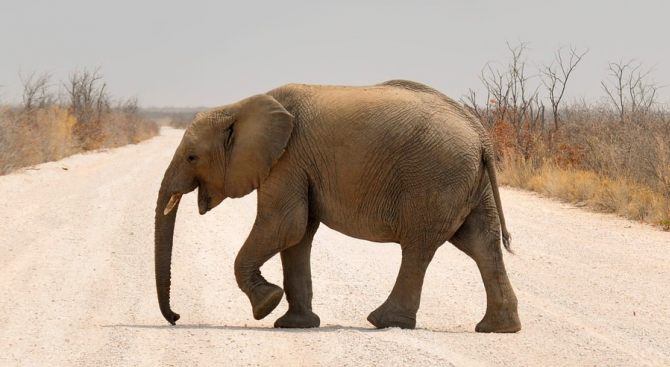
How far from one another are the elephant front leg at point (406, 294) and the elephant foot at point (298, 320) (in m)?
0.67

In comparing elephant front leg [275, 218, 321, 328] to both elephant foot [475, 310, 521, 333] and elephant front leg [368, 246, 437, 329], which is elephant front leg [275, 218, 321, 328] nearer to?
elephant front leg [368, 246, 437, 329]

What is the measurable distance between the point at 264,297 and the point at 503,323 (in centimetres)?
210

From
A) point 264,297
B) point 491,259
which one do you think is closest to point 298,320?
point 264,297

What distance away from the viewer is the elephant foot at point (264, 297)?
25.2 feet

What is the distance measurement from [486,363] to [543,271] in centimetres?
490

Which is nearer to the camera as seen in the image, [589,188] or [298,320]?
[298,320]

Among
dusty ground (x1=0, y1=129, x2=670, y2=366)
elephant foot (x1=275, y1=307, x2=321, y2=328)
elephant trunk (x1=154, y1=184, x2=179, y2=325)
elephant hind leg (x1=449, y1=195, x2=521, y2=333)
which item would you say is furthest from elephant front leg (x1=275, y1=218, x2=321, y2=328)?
elephant hind leg (x1=449, y1=195, x2=521, y2=333)

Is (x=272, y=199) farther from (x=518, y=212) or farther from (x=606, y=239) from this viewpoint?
(x=518, y=212)

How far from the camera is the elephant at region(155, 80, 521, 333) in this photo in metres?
7.48

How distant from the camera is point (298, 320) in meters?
8.10

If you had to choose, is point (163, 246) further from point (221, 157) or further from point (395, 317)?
point (395, 317)

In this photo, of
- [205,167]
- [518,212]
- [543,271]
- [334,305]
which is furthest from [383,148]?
[518,212]

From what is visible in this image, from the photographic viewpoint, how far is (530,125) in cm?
2517

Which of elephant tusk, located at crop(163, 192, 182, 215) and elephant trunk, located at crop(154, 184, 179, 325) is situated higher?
elephant tusk, located at crop(163, 192, 182, 215)
